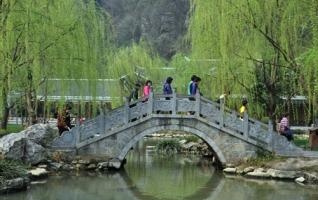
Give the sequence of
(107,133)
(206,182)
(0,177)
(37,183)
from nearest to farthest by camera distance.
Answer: (0,177)
(37,183)
(206,182)
(107,133)

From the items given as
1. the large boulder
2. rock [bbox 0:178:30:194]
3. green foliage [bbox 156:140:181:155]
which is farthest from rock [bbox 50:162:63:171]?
green foliage [bbox 156:140:181:155]

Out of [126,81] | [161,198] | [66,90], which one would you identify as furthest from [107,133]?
[126,81]

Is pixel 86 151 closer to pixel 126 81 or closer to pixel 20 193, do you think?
pixel 20 193

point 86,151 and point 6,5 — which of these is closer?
point 6,5

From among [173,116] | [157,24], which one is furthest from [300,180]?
[157,24]

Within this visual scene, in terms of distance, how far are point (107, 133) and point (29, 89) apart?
124 inches

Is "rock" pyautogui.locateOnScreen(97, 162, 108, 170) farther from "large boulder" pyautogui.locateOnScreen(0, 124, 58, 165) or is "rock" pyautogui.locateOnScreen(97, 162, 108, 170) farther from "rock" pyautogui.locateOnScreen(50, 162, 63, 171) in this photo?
"large boulder" pyautogui.locateOnScreen(0, 124, 58, 165)

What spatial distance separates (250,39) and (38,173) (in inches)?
331

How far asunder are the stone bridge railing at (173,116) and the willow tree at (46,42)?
6.03ft

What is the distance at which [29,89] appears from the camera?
720 inches

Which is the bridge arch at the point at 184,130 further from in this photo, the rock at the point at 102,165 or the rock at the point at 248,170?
the rock at the point at 248,170

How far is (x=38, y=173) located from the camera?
627 inches

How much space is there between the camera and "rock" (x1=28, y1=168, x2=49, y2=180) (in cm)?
1569

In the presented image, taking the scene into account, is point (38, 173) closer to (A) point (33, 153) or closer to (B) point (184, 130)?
(A) point (33, 153)
